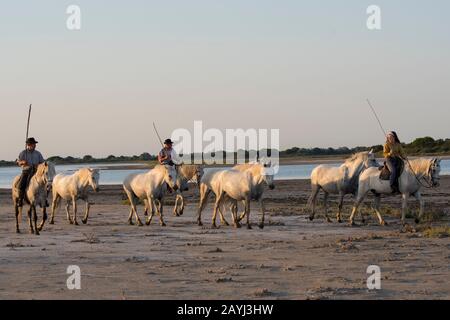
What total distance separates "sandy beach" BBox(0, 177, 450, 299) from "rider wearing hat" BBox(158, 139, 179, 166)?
1.75m

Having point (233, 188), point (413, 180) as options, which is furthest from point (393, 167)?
point (233, 188)

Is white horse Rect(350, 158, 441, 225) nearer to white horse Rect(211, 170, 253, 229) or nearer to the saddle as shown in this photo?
the saddle

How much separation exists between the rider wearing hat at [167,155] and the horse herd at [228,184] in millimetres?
485

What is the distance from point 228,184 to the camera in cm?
2259

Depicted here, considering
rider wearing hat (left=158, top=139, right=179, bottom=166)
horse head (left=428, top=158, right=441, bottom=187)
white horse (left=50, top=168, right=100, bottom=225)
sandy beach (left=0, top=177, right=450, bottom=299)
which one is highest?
rider wearing hat (left=158, top=139, right=179, bottom=166)

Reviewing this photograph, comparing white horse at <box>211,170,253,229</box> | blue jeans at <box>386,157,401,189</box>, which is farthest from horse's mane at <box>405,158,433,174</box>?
white horse at <box>211,170,253,229</box>

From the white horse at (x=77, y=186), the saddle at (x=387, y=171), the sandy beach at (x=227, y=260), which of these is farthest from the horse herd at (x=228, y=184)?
the sandy beach at (x=227, y=260)

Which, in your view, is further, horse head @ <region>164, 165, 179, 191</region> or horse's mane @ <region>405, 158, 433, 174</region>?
horse head @ <region>164, 165, 179, 191</region>

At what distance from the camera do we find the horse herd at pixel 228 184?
21.1m

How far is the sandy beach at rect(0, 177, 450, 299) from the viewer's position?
1158 centimetres

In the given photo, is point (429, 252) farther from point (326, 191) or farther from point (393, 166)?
point (326, 191)

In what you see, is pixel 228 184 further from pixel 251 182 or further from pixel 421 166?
pixel 421 166
